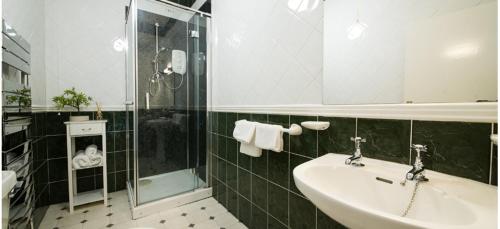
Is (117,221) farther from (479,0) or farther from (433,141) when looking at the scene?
(479,0)

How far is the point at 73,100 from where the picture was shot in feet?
6.56

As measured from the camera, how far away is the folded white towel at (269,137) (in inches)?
48.7

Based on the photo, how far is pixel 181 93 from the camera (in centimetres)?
212

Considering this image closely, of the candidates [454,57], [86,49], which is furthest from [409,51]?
[86,49]

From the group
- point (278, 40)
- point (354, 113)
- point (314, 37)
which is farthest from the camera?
point (278, 40)

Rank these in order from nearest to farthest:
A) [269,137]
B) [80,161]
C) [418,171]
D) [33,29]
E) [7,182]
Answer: [418,171]
[7,182]
[269,137]
[33,29]
[80,161]

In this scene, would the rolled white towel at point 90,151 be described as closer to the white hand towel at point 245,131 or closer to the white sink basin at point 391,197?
the white hand towel at point 245,131

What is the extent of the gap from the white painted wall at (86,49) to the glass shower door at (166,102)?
0.65 m

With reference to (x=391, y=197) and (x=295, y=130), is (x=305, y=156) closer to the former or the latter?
(x=295, y=130)

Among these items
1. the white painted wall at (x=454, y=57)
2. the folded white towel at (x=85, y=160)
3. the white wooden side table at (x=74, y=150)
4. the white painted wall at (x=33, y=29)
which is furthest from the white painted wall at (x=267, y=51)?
the white painted wall at (x=33, y=29)

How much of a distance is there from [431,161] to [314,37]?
0.77 m

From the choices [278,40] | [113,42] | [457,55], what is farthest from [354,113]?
[113,42]

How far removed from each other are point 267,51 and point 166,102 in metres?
1.17

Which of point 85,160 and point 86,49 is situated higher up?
point 86,49
